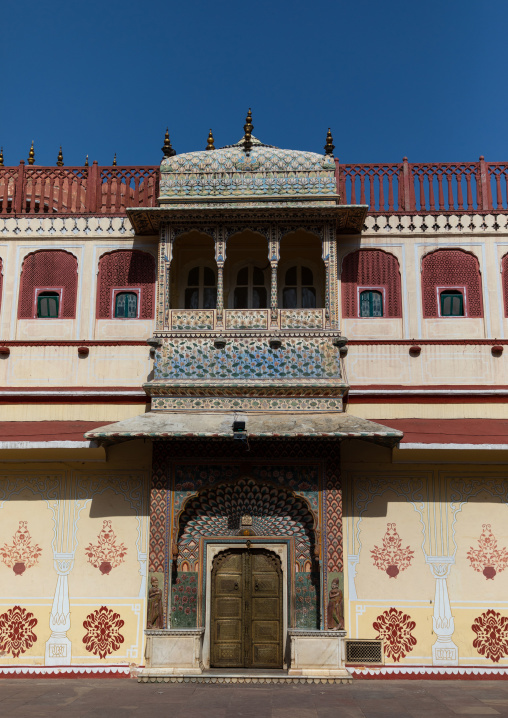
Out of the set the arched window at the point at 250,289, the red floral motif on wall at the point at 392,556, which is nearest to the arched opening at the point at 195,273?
the arched window at the point at 250,289

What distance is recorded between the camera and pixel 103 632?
464 inches

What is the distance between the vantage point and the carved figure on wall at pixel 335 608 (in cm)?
1120

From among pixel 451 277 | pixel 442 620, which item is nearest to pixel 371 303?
pixel 451 277

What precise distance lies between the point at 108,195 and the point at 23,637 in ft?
24.5

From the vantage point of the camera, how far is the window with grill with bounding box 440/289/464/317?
1322 cm

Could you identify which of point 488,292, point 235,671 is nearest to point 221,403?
point 235,671

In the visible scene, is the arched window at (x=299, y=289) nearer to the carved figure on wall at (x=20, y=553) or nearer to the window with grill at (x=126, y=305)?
the window with grill at (x=126, y=305)

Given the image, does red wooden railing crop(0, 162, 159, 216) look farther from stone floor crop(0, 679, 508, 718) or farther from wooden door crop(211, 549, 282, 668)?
stone floor crop(0, 679, 508, 718)

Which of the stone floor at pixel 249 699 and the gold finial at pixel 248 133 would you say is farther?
the gold finial at pixel 248 133

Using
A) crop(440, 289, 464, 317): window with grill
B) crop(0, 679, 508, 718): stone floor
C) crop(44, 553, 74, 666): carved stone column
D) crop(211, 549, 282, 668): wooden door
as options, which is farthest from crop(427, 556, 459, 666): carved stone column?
crop(44, 553, 74, 666): carved stone column

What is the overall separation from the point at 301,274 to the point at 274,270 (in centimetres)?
118

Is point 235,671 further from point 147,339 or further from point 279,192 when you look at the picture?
point 279,192

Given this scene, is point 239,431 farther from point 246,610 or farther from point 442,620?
point 442,620

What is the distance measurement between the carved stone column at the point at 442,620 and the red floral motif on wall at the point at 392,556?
357mm
